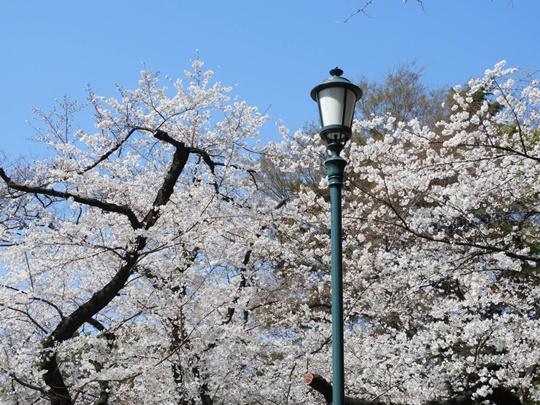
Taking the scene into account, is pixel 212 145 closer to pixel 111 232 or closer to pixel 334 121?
pixel 111 232

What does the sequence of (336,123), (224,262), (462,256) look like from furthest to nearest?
(224,262), (462,256), (336,123)

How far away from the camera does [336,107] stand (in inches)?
201

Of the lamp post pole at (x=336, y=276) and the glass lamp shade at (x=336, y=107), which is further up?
the glass lamp shade at (x=336, y=107)

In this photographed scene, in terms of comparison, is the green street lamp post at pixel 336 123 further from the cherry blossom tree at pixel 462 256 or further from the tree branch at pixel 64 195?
the tree branch at pixel 64 195

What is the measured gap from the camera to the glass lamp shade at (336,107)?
16.7 ft

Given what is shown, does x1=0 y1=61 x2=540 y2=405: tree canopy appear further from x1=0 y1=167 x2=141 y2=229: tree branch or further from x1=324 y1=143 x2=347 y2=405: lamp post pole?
x1=324 y1=143 x2=347 y2=405: lamp post pole

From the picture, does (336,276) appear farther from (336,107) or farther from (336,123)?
(336,107)

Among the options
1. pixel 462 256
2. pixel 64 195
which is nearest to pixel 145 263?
pixel 64 195

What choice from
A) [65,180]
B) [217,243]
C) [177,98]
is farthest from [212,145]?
[65,180]

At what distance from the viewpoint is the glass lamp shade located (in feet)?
16.7

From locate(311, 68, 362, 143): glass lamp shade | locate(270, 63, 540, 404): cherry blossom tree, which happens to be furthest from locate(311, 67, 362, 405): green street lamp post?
locate(270, 63, 540, 404): cherry blossom tree

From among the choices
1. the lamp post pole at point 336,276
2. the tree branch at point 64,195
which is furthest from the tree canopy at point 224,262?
the lamp post pole at point 336,276

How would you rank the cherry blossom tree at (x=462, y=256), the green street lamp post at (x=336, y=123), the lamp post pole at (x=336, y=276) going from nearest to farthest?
the lamp post pole at (x=336, y=276), the green street lamp post at (x=336, y=123), the cherry blossom tree at (x=462, y=256)

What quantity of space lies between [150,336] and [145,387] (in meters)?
1.50
